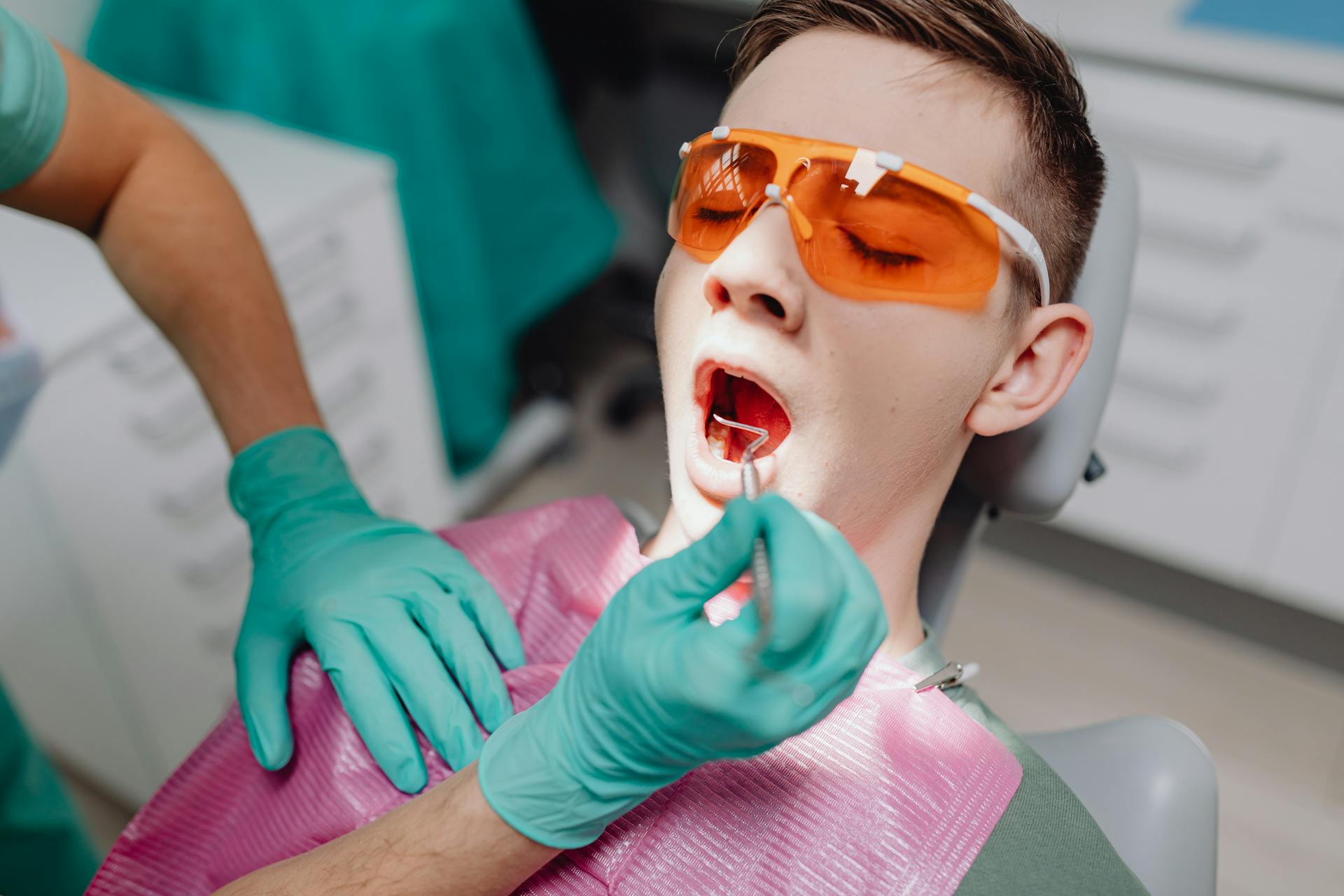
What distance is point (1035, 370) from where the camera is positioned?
1012mm

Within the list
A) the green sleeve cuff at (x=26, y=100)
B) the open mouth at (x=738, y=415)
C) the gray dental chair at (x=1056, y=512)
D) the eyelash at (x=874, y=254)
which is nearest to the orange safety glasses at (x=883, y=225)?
the eyelash at (x=874, y=254)

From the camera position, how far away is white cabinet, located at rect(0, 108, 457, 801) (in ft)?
5.05

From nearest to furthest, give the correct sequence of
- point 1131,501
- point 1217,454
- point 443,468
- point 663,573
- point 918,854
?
point 663,573
point 918,854
point 1217,454
point 1131,501
point 443,468

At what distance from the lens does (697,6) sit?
248 centimetres

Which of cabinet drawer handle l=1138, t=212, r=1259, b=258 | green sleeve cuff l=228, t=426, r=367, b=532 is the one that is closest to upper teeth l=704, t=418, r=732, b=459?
green sleeve cuff l=228, t=426, r=367, b=532

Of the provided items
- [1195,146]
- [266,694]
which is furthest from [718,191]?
[1195,146]

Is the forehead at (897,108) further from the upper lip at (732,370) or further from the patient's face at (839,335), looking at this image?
the upper lip at (732,370)

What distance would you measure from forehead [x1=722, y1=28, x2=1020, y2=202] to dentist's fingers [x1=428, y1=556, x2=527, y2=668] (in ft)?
1.68

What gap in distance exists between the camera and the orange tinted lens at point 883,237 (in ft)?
2.92

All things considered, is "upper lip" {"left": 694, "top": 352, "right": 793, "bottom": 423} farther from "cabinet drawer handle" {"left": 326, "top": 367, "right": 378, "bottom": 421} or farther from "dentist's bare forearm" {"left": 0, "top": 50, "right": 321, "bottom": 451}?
"cabinet drawer handle" {"left": 326, "top": 367, "right": 378, "bottom": 421}

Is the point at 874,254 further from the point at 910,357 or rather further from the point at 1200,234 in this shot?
the point at 1200,234

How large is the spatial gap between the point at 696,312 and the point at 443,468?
1538 mm

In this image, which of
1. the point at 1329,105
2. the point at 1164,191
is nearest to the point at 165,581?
the point at 1164,191

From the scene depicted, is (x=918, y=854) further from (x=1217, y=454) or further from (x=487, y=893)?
(x=1217, y=454)
